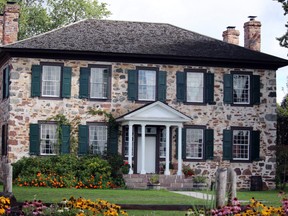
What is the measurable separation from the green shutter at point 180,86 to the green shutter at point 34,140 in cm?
646

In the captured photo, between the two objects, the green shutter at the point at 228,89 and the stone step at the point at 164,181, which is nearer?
the stone step at the point at 164,181

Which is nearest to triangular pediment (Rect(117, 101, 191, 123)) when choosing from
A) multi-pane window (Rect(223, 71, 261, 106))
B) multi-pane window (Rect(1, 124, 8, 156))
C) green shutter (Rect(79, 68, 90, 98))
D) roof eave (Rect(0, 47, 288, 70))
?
green shutter (Rect(79, 68, 90, 98))

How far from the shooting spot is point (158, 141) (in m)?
32.3

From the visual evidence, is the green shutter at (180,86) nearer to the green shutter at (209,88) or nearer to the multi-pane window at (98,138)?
the green shutter at (209,88)

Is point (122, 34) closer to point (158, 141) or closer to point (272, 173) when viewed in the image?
point (158, 141)

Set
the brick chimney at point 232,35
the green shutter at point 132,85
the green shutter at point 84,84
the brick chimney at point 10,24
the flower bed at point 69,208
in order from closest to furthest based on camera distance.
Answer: the flower bed at point 69,208
the green shutter at point 84,84
the green shutter at point 132,85
the brick chimney at point 10,24
the brick chimney at point 232,35

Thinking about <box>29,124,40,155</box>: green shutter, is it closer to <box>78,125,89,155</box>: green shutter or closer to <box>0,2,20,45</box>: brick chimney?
<box>78,125,89,155</box>: green shutter

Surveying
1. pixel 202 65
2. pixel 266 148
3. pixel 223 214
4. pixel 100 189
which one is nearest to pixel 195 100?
pixel 202 65

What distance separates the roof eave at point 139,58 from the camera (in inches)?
1219

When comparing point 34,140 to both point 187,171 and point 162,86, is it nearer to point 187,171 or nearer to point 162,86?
point 162,86

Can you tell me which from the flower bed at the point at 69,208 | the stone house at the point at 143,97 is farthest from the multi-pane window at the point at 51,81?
the flower bed at the point at 69,208

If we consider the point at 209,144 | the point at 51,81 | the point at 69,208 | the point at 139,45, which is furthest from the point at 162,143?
the point at 69,208

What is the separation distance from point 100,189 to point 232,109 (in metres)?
7.76

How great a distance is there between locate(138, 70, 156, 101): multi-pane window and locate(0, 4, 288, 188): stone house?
4 centimetres
